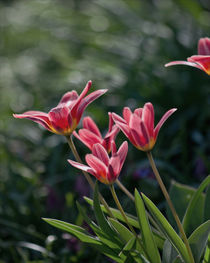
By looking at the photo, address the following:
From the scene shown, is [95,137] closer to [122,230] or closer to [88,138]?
[88,138]

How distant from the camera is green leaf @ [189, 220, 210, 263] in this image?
96 cm

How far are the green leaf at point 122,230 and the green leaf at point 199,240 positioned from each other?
14cm

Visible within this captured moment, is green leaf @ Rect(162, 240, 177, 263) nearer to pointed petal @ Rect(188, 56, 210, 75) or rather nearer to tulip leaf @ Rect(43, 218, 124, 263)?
tulip leaf @ Rect(43, 218, 124, 263)

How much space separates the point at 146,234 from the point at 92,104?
1.63m

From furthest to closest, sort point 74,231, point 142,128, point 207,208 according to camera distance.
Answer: point 207,208 → point 74,231 → point 142,128

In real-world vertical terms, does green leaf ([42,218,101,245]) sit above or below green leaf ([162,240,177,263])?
above

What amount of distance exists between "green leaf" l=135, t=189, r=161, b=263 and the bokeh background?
0.42 meters

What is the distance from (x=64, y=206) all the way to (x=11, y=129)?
2.99ft

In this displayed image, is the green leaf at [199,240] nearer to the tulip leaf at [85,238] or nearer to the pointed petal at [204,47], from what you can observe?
the tulip leaf at [85,238]

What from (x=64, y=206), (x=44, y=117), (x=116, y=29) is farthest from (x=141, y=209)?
(x=116, y=29)

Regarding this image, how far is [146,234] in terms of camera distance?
101 centimetres

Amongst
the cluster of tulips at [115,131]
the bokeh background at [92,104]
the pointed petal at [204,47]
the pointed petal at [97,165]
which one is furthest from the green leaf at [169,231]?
the bokeh background at [92,104]

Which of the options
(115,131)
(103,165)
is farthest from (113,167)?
(115,131)

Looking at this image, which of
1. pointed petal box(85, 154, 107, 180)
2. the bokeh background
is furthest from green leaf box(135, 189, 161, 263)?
the bokeh background
